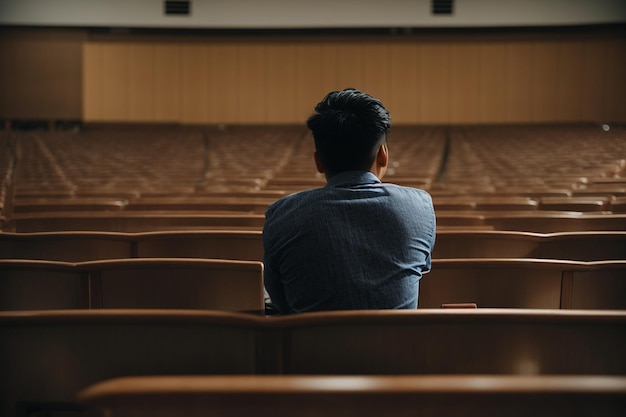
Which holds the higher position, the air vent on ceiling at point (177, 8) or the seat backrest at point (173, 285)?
the air vent on ceiling at point (177, 8)

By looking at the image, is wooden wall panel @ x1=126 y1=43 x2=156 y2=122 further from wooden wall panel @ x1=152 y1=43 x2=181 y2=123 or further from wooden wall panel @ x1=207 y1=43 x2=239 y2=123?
wooden wall panel @ x1=207 y1=43 x2=239 y2=123

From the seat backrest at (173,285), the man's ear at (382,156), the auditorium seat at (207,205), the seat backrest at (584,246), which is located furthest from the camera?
the auditorium seat at (207,205)

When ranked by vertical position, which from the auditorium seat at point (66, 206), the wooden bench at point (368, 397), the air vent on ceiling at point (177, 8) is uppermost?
the air vent on ceiling at point (177, 8)

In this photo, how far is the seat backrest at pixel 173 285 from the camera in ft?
4.40

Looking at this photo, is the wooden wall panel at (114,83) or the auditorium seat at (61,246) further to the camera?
the wooden wall panel at (114,83)

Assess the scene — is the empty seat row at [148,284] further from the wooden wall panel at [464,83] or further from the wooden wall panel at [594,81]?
the wooden wall panel at [594,81]

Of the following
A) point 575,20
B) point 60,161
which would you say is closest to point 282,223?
point 60,161

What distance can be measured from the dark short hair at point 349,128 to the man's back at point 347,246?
0.11 ft

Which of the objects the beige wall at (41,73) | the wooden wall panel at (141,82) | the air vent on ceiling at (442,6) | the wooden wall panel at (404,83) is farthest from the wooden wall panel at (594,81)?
the beige wall at (41,73)

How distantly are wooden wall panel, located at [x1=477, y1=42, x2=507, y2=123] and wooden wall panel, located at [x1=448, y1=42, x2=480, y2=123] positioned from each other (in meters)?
0.08

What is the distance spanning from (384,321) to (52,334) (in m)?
0.47

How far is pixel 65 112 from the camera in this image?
37.0 feet

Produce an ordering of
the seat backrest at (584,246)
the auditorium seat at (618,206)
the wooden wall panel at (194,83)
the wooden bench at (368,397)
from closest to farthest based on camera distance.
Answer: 1. the wooden bench at (368,397)
2. the seat backrest at (584,246)
3. the auditorium seat at (618,206)
4. the wooden wall panel at (194,83)

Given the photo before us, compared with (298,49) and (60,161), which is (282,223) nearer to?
(60,161)
